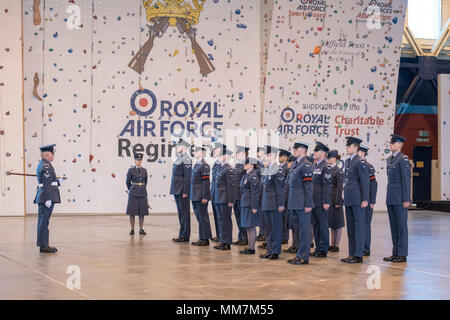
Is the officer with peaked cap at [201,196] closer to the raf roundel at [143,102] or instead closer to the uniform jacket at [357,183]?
the uniform jacket at [357,183]

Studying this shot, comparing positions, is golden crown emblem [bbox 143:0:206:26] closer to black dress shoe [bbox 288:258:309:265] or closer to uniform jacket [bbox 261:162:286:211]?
uniform jacket [bbox 261:162:286:211]

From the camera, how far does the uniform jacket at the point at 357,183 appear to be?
8273 mm

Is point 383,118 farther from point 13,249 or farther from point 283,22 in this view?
point 13,249

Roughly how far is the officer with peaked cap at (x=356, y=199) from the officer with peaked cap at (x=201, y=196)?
2.34m

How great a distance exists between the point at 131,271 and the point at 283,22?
9902 mm

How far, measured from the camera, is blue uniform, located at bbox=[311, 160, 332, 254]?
8.87 meters

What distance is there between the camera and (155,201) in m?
15.4

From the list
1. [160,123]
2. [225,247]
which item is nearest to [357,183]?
[225,247]

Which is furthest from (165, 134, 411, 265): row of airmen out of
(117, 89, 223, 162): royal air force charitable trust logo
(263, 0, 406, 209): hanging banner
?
(263, 0, 406, 209): hanging banner

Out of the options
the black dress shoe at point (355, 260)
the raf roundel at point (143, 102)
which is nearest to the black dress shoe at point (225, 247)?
the black dress shoe at point (355, 260)

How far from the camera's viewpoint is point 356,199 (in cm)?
827

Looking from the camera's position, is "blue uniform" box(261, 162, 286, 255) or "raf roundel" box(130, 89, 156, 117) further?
"raf roundel" box(130, 89, 156, 117)
